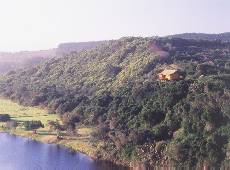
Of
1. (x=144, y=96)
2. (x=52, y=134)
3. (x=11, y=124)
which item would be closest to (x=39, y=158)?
(x=52, y=134)

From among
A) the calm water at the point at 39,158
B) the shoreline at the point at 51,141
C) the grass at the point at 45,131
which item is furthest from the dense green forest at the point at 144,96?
the calm water at the point at 39,158

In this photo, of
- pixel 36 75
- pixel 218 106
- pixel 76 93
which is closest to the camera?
pixel 218 106

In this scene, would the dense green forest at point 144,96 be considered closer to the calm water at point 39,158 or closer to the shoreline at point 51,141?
the shoreline at point 51,141

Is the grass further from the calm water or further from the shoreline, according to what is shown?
the calm water

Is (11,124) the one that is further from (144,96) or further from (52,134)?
(144,96)

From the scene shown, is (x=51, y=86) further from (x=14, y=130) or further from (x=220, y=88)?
(x=220, y=88)

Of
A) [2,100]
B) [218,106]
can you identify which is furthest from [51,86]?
[218,106]
